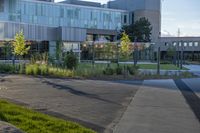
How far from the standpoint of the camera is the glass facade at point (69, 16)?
90625 millimetres

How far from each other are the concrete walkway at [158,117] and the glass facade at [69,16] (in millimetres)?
72985

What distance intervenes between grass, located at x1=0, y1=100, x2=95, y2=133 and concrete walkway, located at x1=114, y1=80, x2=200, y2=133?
0.95 m

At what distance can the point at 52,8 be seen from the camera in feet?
311

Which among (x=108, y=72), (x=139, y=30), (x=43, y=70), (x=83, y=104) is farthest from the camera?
(x=139, y=30)

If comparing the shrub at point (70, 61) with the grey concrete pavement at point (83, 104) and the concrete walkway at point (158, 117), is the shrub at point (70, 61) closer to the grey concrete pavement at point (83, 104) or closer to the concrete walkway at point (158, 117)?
the grey concrete pavement at point (83, 104)

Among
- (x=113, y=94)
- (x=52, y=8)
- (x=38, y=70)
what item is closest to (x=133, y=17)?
(x=52, y=8)

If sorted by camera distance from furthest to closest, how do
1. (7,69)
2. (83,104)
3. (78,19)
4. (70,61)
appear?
(78,19) → (7,69) → (70,61) → (83,104)

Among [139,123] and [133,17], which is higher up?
[133,17]

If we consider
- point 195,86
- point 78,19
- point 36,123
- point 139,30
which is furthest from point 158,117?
point 78,19

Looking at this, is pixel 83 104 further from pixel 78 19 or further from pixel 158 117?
pixel 78 19

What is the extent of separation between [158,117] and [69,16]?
8735cm

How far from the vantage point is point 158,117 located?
1106 centimetres

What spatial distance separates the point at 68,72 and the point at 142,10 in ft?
268

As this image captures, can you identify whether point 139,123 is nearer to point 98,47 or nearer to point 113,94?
point 113,94
